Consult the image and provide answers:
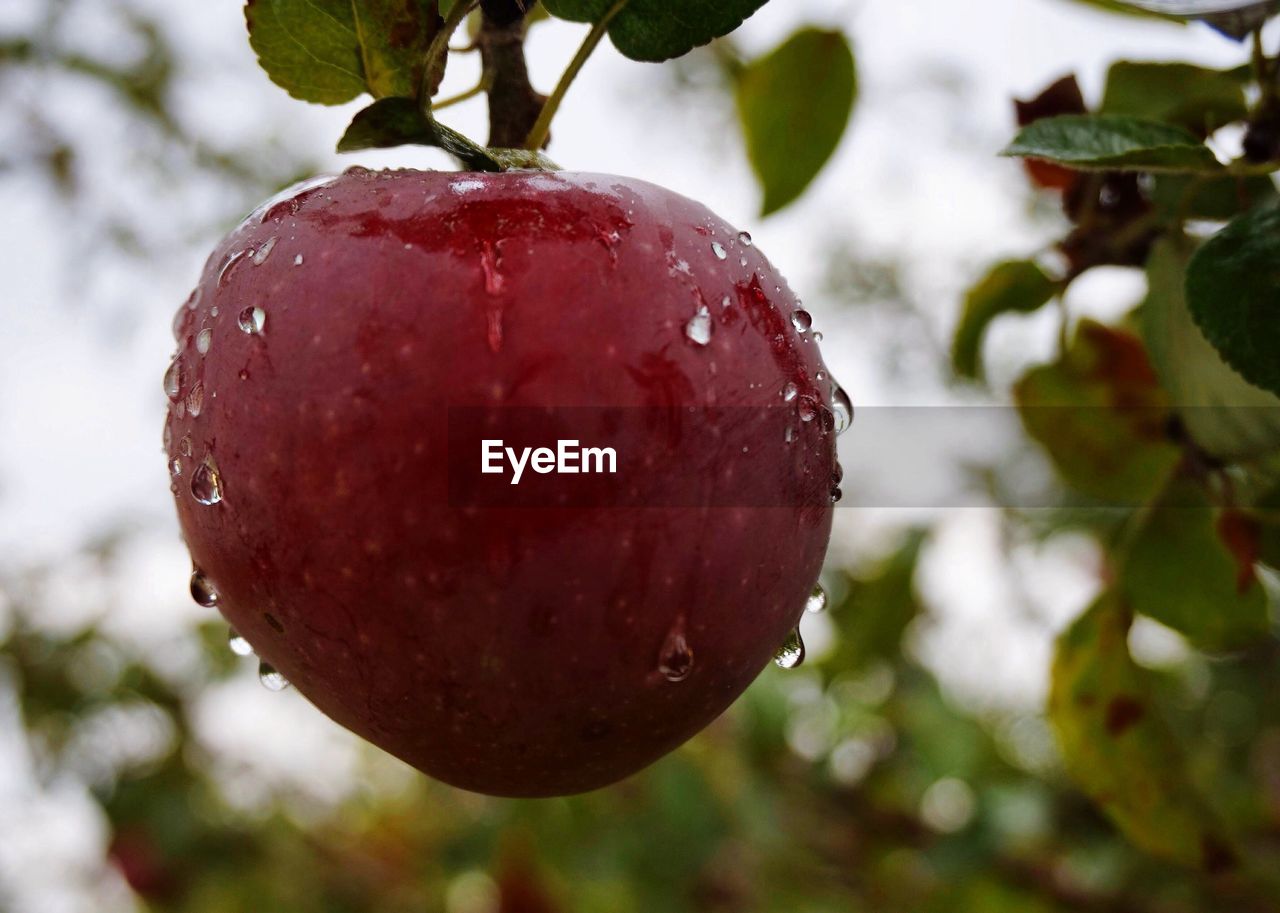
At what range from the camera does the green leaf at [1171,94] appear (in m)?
0.66

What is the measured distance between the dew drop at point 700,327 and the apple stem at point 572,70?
4.7 inches

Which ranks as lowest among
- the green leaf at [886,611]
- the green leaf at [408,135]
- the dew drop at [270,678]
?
the green leaf at [886,611]

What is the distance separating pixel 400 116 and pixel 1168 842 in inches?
26.4

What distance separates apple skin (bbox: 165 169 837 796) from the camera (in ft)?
1.27

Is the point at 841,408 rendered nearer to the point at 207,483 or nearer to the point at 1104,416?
the point at 207,483

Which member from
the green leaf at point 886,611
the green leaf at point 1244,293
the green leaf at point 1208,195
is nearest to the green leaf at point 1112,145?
the green leaf at point 1244,293

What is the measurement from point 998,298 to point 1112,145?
0.31 m

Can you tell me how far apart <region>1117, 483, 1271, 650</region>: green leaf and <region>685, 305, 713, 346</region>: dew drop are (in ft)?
1.54

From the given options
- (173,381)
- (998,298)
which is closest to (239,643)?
A: (173,381)

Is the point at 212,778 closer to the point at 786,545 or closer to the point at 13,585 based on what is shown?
the point at 13,585

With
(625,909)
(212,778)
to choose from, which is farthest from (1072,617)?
(212,778)

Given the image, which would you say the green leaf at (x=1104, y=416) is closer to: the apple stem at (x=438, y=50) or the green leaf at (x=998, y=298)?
the green leaf at (x=998, y=298)

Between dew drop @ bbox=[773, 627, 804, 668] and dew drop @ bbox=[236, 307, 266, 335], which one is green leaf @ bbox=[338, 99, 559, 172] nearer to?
dew drop @ bbox=[236, 307, 266, 335]

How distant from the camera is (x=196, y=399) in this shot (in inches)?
17.0
